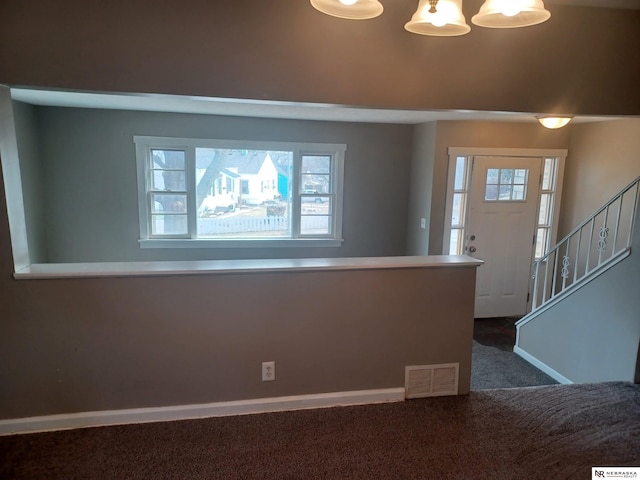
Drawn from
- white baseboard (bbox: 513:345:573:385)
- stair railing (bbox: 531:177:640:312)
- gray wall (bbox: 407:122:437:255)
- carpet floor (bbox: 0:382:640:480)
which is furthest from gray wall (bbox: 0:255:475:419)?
gray wall (bbox: 407:122:437:255)

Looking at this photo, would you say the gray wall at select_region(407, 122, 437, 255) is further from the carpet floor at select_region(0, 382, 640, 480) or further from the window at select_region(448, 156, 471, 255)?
the carpet floor at select_region(0, 382, 640, 480)

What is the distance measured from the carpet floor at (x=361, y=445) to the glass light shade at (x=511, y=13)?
2061mm

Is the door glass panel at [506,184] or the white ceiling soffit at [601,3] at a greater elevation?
the white ceiling soffit at [601,3]

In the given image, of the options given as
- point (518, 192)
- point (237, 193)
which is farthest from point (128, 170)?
point (518, 192)

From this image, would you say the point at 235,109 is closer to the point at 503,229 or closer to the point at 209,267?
the point at 209,267

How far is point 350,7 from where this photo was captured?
1.52 metres

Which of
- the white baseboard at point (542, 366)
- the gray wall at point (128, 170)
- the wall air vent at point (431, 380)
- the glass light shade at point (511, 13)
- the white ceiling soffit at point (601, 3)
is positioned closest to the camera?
the glass light shade at point (511, 13)

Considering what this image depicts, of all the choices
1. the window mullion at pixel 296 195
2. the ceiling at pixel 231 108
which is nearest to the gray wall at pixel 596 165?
the ceiling at pixel 231 108

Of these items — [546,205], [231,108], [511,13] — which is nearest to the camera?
[511,13]

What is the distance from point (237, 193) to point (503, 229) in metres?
3.35

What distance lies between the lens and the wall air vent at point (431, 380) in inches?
109

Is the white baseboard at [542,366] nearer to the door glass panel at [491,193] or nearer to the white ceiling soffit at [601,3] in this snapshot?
the door glass panel at [491,193]

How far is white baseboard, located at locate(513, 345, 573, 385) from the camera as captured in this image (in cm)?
382

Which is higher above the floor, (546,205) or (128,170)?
(128,170)
